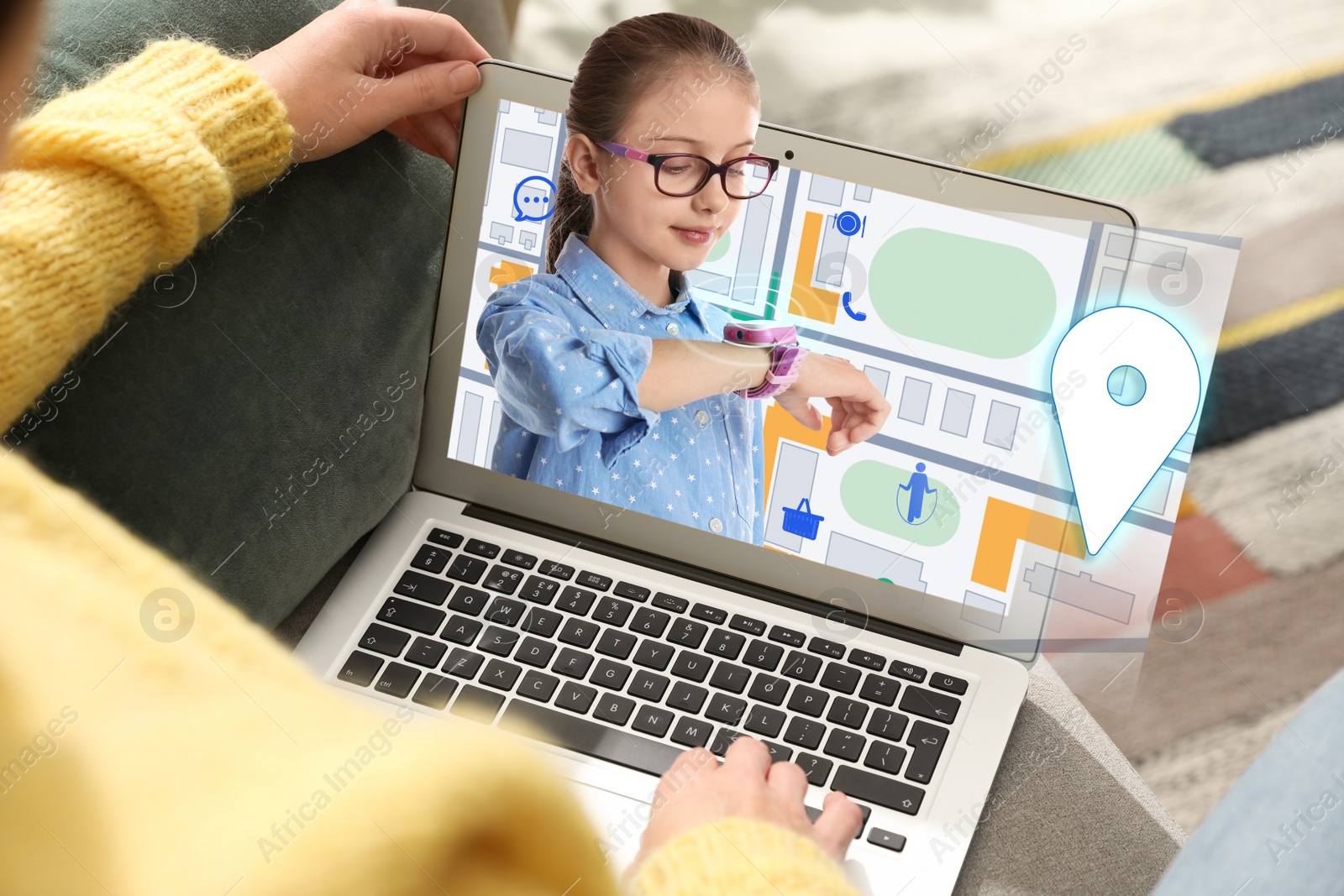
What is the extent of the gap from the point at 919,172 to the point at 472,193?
0.26 meters

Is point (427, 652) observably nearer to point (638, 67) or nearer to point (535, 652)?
point (535, 652)

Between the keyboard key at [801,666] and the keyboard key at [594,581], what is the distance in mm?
113

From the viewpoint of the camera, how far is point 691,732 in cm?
53

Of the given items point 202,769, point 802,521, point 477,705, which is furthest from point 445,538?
point 202,769

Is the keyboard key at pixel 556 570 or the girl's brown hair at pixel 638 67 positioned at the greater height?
the girl's brown hair at pixel 638 67

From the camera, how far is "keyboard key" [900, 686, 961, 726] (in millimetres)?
540

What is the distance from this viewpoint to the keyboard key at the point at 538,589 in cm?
58

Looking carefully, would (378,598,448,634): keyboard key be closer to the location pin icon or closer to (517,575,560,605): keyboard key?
(517,575,560,605): keyboard key

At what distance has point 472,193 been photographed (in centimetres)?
60

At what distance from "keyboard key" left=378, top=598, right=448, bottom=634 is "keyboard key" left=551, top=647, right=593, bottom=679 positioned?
75 millimetres

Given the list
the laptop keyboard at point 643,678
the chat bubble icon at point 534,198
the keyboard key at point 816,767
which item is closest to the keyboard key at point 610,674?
the laptop keyboard at point 643,678

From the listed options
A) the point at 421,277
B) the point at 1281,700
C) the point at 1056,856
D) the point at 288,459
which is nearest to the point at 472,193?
the point at 421,277

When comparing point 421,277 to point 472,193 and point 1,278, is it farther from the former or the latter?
point 1,278

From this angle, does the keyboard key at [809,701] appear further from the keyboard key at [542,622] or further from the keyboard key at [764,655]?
the keyboard key at [542,622]
